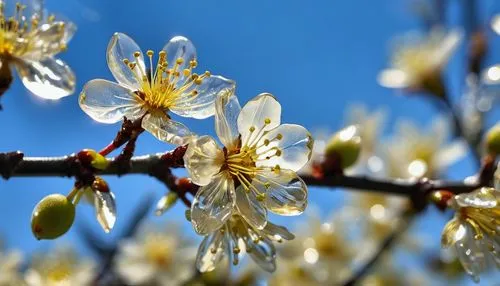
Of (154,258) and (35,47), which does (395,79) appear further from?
(35,47)

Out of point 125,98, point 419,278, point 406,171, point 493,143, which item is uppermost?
point 125,98

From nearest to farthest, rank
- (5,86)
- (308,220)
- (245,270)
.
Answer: (5,86) < (245,270) < (308,220)

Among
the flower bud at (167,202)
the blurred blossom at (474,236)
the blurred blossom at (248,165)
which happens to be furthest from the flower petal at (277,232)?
the blurred blossom at (474,236)

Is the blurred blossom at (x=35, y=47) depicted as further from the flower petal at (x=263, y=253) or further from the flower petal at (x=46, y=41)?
the flower petal at (x=263, y=253)

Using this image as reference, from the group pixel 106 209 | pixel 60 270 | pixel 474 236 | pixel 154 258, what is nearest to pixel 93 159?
pixel 106 209

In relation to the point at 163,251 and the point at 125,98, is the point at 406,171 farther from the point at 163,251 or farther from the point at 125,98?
the point at 125,98

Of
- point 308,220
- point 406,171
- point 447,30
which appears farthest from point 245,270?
point 447,30

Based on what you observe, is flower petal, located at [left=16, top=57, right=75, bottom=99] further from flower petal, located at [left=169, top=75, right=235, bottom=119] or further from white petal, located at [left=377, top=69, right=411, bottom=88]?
white petal, located at [left=377, top=69, right=411, bottom=88]
